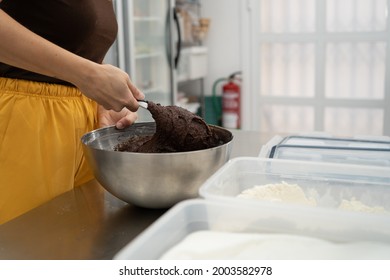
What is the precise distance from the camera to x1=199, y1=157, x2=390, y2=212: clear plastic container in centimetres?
95

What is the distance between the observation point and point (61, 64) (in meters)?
1.04

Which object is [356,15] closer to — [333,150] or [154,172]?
[333,150]

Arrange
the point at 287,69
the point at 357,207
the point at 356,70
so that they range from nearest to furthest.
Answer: the point at 357,207 → the point at 356,70 → the point at 287,69

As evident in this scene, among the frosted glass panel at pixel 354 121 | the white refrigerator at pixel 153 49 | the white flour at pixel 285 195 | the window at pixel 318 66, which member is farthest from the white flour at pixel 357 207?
the frosted glass panel at pixel 354 121

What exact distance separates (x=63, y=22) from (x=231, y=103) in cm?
288

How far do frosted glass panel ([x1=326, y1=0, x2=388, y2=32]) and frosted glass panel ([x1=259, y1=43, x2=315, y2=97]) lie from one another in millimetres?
263

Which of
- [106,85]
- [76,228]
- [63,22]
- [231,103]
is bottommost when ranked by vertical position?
[231,103]

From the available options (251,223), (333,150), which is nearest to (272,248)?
(251,223)

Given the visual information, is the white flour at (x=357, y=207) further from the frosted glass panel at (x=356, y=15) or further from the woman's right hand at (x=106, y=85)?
the frosted glass panel at (x=356, y=15)

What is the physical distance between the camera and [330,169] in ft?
3.28

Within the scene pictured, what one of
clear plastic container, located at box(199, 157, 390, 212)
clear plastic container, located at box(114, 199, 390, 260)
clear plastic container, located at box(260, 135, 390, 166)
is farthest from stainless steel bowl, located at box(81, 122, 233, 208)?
clear plastic container, located at box(260, 135, 390, 166)

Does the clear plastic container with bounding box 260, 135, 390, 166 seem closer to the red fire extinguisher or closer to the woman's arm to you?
the woman's arm
